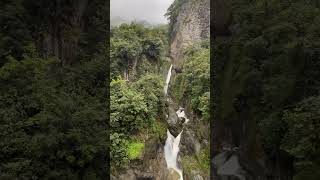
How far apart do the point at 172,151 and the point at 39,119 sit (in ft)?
33.4

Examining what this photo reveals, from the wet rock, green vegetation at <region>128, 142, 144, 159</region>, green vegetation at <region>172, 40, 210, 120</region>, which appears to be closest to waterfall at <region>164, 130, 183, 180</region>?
the wet rock

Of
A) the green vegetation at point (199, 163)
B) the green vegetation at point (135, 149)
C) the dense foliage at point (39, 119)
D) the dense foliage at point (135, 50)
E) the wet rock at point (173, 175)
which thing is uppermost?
the dense foliage at point (135, 50)

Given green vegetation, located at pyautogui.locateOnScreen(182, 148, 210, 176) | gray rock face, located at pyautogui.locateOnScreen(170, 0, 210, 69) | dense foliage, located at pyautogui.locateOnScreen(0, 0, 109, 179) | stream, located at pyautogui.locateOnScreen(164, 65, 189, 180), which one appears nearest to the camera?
dense foliage, located at pyautogui.locateOnScreen(0, 0, 109, 179)

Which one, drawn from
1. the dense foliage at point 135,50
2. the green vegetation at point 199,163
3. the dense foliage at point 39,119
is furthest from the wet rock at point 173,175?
the dense foliage at point 39,119

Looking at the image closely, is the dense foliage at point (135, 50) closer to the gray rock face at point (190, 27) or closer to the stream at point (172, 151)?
the gray rock face at point (190, 27)

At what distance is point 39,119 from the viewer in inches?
291

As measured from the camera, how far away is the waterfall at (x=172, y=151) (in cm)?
1652

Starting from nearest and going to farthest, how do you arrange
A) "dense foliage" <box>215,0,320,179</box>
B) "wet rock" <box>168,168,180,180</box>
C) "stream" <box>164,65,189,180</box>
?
"dense foliage" <box>215,0,320,179</box>
"wet rock" <box>168,168,180,180</box>
"stream" <box>164,65,189,180</box>

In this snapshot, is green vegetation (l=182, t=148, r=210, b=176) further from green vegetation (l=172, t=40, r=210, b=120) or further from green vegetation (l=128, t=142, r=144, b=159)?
green vegetation (l=128, t=142, r=144, b=159)

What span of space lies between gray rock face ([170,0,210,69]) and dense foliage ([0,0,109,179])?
45.4 feet

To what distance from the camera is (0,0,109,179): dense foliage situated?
23.4 ft

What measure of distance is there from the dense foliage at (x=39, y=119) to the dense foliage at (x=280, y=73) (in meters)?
3.65

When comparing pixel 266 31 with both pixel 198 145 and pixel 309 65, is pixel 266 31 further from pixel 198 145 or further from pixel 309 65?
pixel 198 145

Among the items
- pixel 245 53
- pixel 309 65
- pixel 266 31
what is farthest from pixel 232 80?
pixel 309 65
